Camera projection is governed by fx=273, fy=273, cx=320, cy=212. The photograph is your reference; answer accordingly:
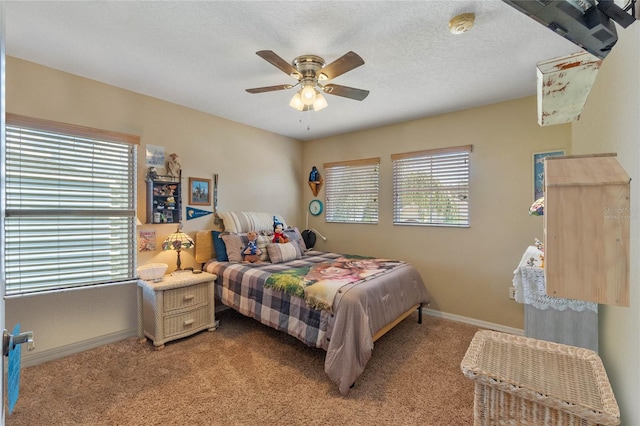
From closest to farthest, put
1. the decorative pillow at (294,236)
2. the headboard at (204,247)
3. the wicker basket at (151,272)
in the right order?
the wicker basket at (151,272) < the headboard at (204,247) < the decorative pillow at (294,236)

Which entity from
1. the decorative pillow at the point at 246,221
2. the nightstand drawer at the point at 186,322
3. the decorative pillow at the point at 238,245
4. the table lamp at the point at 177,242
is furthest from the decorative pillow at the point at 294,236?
→ the nightstand drawer at the point at 186,322

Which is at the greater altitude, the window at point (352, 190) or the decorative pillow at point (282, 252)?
the window at point (352, 190)

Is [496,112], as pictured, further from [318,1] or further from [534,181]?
[318,1]

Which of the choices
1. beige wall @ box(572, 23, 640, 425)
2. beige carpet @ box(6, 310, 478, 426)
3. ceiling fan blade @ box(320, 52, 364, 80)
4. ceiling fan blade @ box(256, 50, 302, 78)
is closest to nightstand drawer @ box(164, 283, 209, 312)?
beige carpet @ box(6, 310, 478, 426)

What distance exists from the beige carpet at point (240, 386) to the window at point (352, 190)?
1.84 metres

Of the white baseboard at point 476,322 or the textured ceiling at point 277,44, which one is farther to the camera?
the white baseboard at point 476,322

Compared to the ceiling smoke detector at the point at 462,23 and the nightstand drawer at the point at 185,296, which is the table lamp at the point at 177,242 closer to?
the nightstand drawer at the point at 185,296

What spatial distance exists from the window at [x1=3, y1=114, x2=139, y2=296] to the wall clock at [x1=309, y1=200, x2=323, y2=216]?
257 centimetres

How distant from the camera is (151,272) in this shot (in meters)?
2.70

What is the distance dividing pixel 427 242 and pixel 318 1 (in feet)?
9.13

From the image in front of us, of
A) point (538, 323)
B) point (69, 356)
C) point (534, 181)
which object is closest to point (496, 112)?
point (534, 181)

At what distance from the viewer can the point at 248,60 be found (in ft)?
7.08

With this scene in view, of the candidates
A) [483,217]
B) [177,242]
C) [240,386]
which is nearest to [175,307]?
[177,242]

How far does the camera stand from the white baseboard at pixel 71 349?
2.21 m
